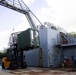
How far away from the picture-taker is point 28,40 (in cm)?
2522

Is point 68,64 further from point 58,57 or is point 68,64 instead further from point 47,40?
point 47,40

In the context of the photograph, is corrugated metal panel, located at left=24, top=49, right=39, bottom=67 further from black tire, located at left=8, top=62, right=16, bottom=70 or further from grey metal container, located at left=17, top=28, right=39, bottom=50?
black tire, located at left=8, top=62, right=16, bottom=70

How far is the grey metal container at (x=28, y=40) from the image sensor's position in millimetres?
25141

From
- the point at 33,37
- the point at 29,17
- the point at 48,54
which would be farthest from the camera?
the point at 29,17

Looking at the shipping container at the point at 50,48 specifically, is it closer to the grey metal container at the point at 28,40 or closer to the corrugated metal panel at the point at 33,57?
the corrugated metal panel at the point at 33,57

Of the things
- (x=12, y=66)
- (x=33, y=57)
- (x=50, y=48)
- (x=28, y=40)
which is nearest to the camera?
(x=12, y=66)

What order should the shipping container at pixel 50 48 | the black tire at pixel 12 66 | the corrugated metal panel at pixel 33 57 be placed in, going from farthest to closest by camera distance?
1. the corrugated metal panel at pixel 33 57
2. the shipping container at pixel 50 48
3. the black tire at pixel 12 66

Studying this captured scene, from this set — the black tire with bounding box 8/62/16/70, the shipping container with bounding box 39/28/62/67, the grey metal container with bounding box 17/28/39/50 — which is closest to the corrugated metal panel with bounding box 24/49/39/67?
the shipping container with bounding box 39/28/62/67

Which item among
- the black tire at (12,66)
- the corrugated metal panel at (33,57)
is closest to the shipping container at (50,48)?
the corrugated metal panel at (33,57)

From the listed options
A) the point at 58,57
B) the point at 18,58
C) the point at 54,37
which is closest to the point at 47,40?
the point at 54,37

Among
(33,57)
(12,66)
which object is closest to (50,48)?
(33,57)

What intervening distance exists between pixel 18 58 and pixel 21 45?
189 centimetres

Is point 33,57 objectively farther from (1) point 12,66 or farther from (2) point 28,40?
(1) point 12,66

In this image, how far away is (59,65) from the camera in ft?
99.5
